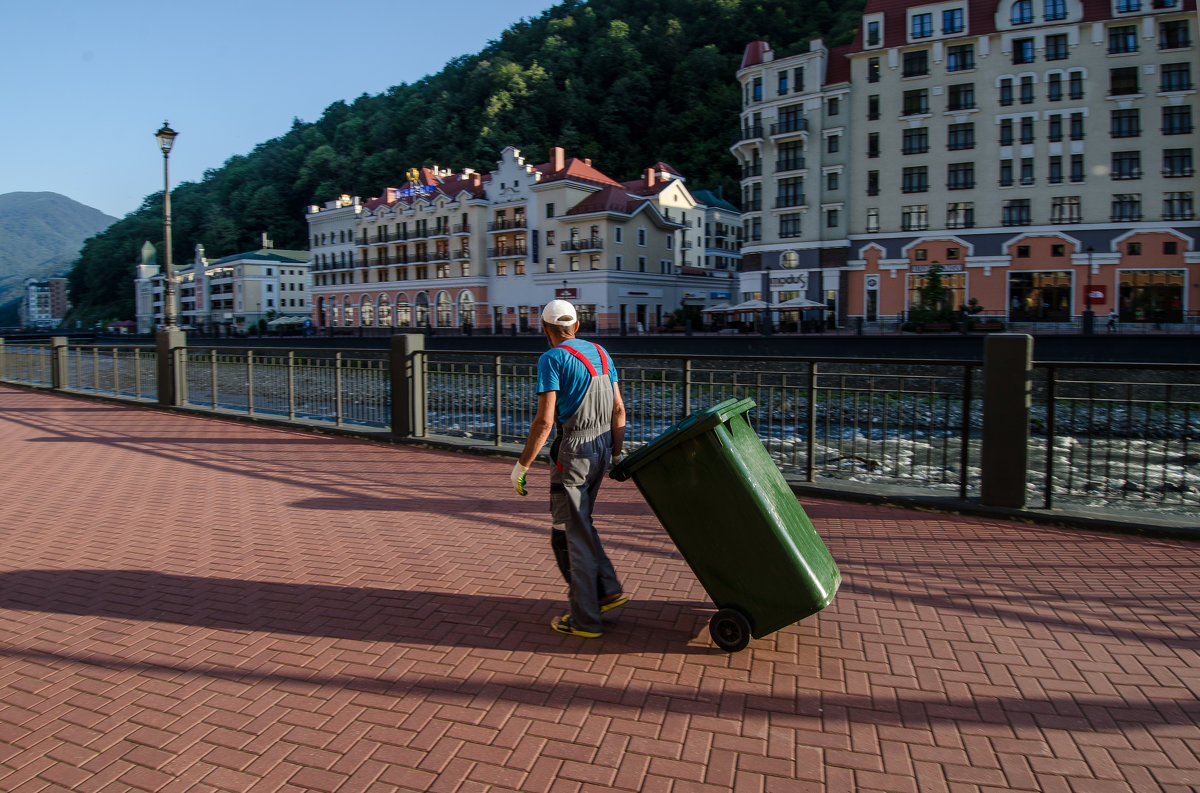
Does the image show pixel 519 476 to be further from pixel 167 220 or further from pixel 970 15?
pixel 970 15

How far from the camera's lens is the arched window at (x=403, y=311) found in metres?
71.2

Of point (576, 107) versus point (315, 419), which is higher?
point (576, 107)

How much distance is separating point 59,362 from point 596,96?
261ft

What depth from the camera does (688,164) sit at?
3364 inches

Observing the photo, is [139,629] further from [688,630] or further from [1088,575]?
[1088,575]

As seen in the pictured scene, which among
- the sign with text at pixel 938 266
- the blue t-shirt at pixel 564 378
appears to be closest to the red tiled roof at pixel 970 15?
the sign with text at pixel 938 266

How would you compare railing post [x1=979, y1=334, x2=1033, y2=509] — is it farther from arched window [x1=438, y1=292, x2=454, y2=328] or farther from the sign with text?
arched window [x1=438, y1=292, x2=454, y2=328]

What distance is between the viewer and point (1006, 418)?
609cm

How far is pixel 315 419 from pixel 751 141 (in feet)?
142

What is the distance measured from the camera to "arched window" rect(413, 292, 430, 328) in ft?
227

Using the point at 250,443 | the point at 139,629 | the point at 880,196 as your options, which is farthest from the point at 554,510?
the point at 880,196

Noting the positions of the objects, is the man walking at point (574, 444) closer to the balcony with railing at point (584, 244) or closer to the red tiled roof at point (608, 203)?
the balcony with railing at point (584, 244)

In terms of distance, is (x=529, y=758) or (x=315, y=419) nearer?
(x=529, y=758)

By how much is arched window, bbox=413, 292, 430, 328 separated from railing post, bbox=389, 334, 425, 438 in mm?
60354
